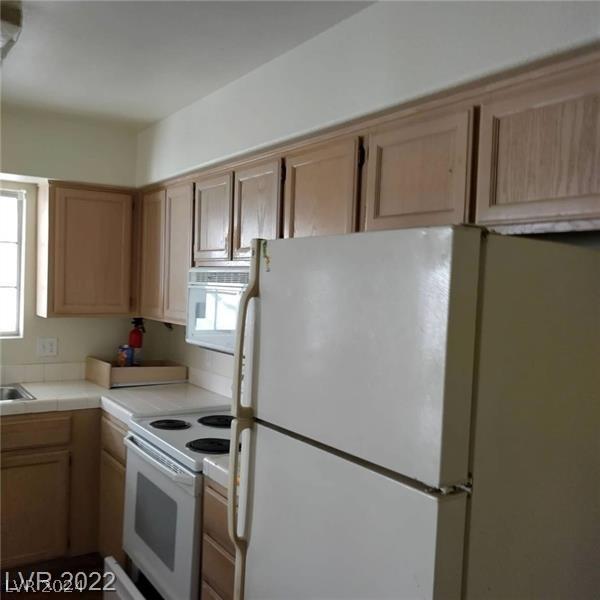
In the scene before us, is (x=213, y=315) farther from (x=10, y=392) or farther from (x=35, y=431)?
(x=10, y=392)

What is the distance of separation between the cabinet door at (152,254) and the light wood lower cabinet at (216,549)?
1415 millimetres

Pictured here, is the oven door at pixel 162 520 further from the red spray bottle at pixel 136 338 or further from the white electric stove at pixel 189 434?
the red spray bottle at pixel 136 338

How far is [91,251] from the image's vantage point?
334cm

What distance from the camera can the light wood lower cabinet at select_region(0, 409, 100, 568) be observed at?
2.89 m

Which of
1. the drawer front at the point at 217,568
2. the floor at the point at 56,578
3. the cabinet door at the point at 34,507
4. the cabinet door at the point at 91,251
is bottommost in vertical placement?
the floor at the point at 56,578

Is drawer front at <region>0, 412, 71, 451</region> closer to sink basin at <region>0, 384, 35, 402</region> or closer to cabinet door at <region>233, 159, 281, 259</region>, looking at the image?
sink basin at <region>0, 384, 35, 402</region>

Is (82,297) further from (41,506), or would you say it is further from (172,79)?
(172,79)

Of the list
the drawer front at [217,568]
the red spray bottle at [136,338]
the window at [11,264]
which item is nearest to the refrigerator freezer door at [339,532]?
the drawer front at [217,568]

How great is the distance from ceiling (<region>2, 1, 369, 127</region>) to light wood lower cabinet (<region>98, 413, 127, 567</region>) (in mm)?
1598

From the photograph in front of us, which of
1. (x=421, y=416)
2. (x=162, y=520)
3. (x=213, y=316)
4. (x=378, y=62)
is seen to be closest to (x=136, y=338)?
(x=213, y=316)

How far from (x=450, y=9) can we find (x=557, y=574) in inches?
55.9

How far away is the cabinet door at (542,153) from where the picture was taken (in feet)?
4.13

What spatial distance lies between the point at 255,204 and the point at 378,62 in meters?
0.82

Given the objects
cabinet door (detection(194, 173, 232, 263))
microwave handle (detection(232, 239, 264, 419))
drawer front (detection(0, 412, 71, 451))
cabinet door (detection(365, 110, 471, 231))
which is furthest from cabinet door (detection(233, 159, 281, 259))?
drawer front (detection(0, 412, 71, 451))
